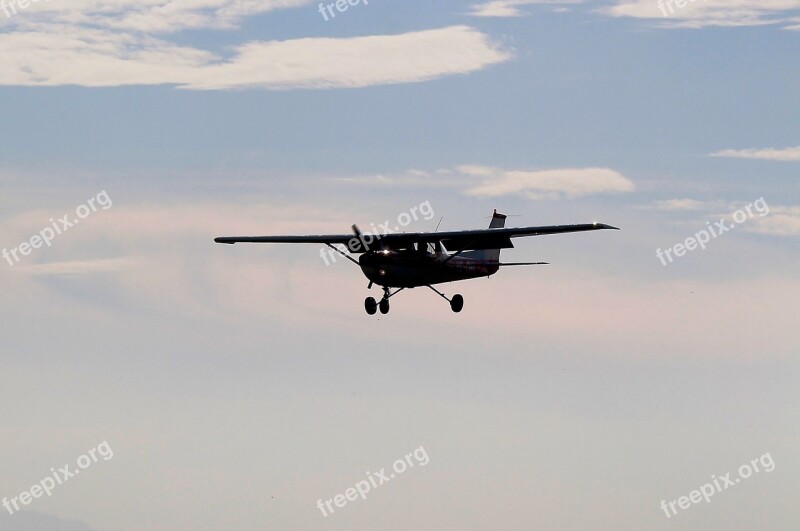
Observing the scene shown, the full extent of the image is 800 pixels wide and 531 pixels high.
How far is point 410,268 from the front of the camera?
5678 cm

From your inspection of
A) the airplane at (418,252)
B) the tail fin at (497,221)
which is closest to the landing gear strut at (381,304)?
the airplane at (418,252)

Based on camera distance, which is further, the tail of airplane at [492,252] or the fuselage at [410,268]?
the tail of airplane at [492,252]

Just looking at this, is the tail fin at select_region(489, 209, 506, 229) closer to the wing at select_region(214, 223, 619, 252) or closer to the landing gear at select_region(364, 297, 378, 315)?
the wing at select_region(214, 223, 619, 252)

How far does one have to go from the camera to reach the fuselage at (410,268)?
55938mm

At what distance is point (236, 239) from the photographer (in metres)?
62.7

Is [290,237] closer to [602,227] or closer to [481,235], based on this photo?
[481,235]

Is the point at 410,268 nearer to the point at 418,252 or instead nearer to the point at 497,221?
the point at 418,252

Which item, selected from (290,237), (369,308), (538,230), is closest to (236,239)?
(290,237)

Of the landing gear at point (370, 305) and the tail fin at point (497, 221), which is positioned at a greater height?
the tail fin at point (497, 221)

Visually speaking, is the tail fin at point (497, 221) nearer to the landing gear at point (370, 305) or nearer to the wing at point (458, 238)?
the wing at point (458, 238)

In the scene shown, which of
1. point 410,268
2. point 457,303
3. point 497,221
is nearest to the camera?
point 410,268

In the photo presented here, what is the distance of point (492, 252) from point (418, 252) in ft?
20.3

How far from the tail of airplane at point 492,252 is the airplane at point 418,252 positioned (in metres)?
0.10

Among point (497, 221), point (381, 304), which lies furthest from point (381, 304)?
point (497, 221)
